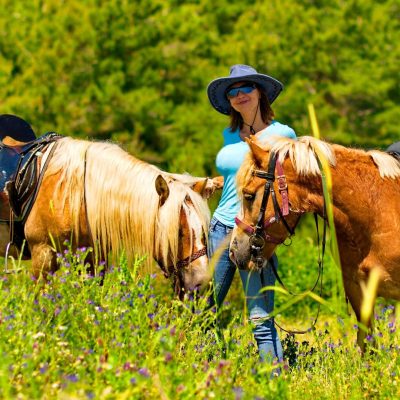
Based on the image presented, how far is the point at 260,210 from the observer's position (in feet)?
14.8

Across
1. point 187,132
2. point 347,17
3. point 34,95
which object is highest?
point 347,17

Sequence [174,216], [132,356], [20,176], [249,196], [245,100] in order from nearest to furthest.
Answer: [132,356] < [249,196] < [245,100] < [174,216] < [20,176]

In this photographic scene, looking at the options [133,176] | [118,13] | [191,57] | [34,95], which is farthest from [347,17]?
[133,176]

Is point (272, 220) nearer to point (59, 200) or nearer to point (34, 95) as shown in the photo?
point (59, 200)

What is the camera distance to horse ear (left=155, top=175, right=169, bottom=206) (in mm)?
5332

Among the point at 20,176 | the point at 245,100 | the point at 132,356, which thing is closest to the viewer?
the point at 132,356

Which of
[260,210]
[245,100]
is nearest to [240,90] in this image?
[245,100]

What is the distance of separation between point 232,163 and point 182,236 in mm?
781

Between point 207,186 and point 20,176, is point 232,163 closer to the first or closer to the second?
point 207,186

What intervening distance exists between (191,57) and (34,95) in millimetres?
5205

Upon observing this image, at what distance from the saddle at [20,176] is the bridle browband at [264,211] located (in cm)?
184

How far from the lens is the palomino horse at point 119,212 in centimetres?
533

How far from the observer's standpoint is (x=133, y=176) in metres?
5.60

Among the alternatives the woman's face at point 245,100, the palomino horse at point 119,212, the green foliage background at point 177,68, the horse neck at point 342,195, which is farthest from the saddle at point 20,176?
the green foliage background at point 177,68
